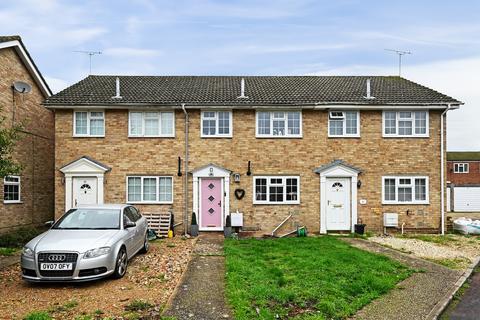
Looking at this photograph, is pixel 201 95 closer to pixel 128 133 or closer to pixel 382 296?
pixel 128 133

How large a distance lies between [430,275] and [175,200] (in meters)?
9.70

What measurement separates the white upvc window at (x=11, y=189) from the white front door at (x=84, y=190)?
2177 mm

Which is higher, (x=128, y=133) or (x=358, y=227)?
(x=128, y=133)

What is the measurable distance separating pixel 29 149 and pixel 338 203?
1257 cm

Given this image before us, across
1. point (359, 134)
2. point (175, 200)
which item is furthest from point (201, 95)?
point (359, 134)

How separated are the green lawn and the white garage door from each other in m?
22.1

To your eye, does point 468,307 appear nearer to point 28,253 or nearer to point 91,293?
point 91,293

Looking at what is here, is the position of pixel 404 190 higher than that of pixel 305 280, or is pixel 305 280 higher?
pixel 404 190

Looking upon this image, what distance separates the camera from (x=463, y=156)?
48.8 meters

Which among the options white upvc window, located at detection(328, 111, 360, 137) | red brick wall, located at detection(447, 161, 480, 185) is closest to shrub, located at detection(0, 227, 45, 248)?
white upvc window, located at detection(328, 111, 360, 137)

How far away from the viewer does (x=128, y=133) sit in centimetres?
1631

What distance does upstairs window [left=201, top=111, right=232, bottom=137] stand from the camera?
16.5 m

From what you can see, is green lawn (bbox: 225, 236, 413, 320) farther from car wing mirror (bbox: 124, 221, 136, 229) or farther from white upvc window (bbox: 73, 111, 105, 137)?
white upvc window (bbox: 73, 111, 105, 137)

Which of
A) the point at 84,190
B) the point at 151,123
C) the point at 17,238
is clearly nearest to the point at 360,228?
the point at 151,123
